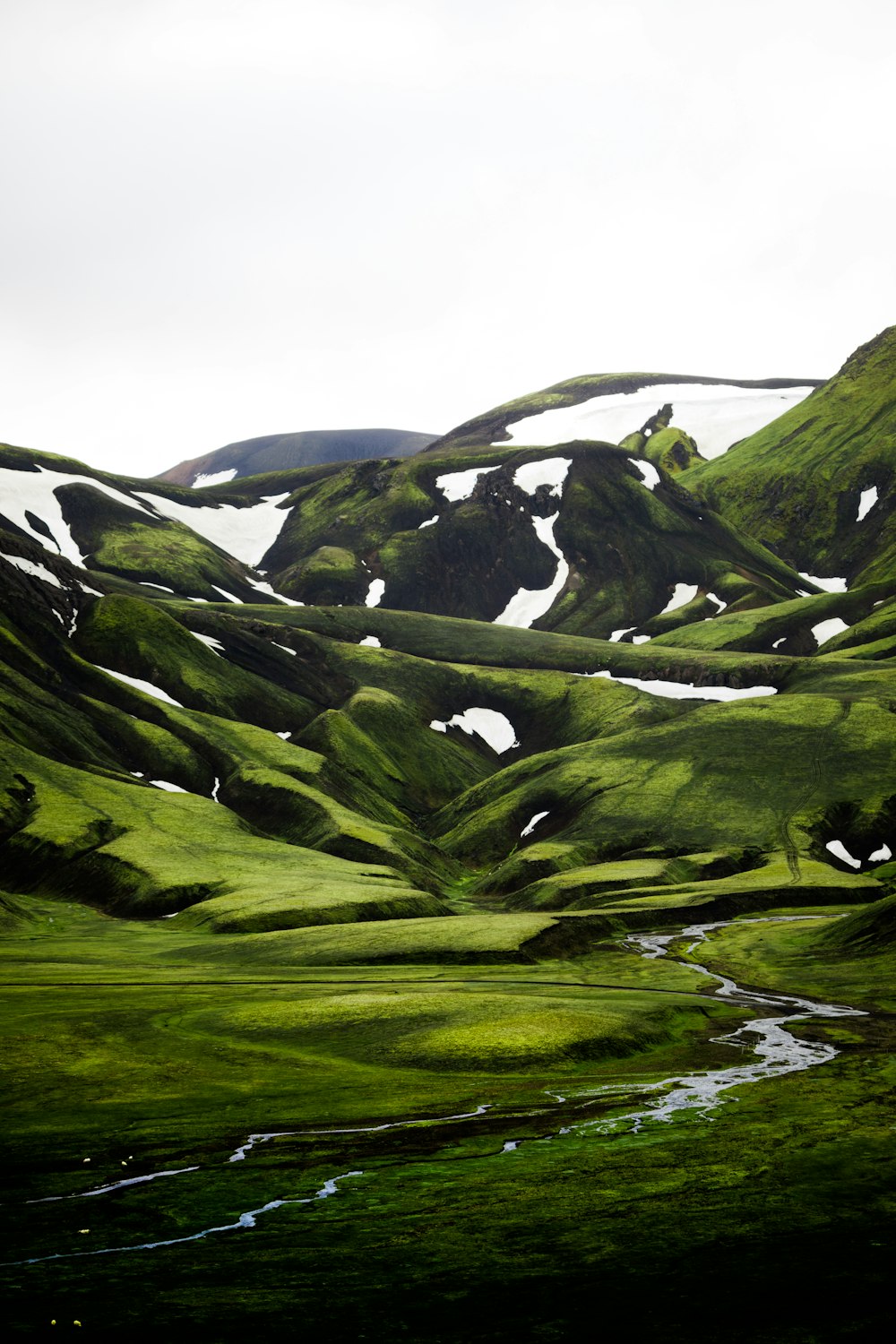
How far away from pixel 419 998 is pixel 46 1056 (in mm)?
27363

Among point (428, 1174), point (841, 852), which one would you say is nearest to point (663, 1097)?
point (428, 1174)

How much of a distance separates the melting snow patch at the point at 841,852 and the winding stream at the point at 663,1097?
102631 mm

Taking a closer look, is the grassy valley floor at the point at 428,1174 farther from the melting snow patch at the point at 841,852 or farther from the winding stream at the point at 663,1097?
the melting snow patch at the point at 841,852

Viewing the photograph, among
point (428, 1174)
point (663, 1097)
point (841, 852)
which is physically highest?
point (428, 1174)

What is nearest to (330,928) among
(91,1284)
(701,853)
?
(701,853)

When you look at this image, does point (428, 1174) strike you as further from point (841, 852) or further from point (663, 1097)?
point (841, 852)

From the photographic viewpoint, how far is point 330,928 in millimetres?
121438

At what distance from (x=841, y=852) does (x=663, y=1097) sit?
148338 millimetres

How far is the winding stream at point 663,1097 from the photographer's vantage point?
33.4 m

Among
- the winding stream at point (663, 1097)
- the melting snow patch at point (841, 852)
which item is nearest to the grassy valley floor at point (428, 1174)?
the winding stream at point (663, 1097)

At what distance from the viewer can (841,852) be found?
619 feet

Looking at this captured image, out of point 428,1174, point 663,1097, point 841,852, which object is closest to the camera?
point 428,1174

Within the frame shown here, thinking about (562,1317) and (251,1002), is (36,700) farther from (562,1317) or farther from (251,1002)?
(562,1317)

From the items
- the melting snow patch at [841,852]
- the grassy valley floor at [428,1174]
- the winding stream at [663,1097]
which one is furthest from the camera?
the melting snow patch at [841,852]
